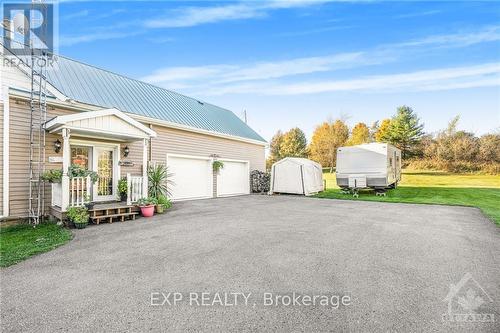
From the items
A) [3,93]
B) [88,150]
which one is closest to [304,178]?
[88,150]

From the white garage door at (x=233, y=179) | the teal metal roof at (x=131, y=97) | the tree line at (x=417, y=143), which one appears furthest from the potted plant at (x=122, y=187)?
the tree line at (x=417, y=143)

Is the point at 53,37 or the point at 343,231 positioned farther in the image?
the point at 53,37

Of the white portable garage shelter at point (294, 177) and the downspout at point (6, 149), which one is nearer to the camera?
the downspout at point (6, 149)

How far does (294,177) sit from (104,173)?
1004 cm

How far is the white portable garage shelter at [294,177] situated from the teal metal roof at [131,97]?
2.94m

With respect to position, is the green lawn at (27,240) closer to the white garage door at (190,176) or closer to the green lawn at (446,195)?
the white garage door at (190,176)

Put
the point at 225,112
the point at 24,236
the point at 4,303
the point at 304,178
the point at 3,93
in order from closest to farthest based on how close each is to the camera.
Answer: the point at 4,303 → the point at 24,236 → the point at 3,93 → the point at 304,178 → the point at 225,112

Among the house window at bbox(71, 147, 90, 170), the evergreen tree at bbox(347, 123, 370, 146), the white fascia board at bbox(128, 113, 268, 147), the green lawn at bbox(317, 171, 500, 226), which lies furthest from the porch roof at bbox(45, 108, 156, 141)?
the evergreen tree at bbox(347, 123, 370, 146)

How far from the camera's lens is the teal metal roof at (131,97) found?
8930 mm

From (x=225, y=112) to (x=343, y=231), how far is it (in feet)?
43.6

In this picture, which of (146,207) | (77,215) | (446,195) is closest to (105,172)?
(146,207)

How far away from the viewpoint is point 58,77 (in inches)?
342

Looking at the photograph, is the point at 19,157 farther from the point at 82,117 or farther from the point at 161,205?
the point at 161,205

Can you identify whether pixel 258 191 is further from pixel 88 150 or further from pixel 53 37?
pixel 53 37
